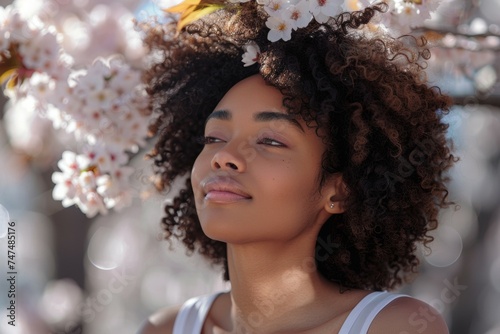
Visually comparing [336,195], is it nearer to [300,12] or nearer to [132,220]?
[300,12]

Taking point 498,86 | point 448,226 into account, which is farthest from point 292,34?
point 448,226

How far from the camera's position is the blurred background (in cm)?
303

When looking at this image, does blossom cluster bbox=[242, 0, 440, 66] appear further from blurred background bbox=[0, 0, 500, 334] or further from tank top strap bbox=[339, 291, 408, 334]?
tank top strap bbox=[339, 291, 408, 334]

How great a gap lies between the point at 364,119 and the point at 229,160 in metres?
0.36

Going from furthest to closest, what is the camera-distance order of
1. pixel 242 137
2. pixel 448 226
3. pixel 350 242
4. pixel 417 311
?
pixel 448 226, pixel 350 242, pixel 242 137, pixel 417 311

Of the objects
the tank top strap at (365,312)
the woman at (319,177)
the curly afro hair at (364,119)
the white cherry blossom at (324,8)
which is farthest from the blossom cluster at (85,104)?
the tank top strap at (365,312)

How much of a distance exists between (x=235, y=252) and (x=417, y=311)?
47 cm

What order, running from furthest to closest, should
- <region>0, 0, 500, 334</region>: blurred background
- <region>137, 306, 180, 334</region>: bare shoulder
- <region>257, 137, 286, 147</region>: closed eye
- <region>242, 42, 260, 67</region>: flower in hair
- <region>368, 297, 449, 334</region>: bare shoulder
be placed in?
<region>0, 0, 500, 334</region>: blurred background → <region>137, 306, 180, 334</region>: bare shoulder → <region>242, 42, 260, 67</region>: flower in hair → <region>257, 137, 286, 147</region>: closed eye → <region>368, 297, 449, 334</region>: bare shoulder

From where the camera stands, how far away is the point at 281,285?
218cm

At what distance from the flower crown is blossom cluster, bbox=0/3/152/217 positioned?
1.30ft

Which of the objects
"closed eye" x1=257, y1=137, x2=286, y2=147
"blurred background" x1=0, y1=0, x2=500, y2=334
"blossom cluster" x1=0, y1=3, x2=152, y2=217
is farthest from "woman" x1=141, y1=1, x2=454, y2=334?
"blossom cluster" x1=0, y1=3, x2=152, y2=217

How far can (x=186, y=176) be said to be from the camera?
2.66 meters

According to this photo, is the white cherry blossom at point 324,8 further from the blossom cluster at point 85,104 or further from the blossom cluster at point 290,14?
the blossom cluster at point 85,104

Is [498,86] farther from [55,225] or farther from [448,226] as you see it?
[448,226]
